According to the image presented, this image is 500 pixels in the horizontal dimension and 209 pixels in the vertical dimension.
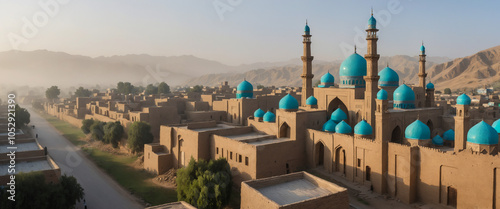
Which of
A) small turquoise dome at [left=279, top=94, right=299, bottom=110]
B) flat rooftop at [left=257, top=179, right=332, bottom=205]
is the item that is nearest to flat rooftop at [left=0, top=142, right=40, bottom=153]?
small turquoise dome at [left=279, top=94, right=299, bottom=110]

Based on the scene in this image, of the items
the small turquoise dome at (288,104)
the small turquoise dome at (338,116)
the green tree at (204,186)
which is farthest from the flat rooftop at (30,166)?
the small turquoise dome at (338,116)

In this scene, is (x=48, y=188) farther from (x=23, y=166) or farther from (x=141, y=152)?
(x=141, y=152)

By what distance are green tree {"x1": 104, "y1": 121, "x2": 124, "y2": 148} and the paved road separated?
3.42 m

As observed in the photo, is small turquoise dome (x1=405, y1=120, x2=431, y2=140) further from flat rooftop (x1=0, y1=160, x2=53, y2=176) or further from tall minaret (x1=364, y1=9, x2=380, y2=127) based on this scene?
flat rooftop (x1=0, y1=160, x2=53, y2=176)

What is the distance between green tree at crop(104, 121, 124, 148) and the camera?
134ft

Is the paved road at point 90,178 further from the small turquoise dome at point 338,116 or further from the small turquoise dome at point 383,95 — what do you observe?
the small turquoise dome at point 383,95

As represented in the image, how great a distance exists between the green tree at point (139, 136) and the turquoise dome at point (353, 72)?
20.8m

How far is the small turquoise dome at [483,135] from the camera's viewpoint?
64.7ft

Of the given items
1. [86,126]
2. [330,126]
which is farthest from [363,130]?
[86,126]

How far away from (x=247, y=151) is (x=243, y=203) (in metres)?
7.51

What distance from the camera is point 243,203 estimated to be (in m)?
18.4

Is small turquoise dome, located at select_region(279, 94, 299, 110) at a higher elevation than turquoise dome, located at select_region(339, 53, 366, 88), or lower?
lower

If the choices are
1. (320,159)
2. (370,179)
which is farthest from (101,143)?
(370,179)

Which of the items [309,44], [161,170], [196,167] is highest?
[309,44]
